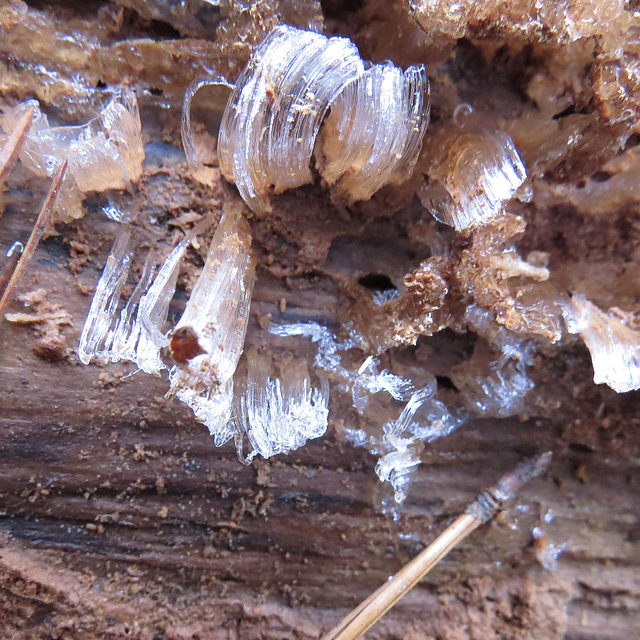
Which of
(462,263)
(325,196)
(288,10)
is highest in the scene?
(288,10)

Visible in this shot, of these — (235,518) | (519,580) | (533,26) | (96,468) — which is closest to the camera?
(533,26)

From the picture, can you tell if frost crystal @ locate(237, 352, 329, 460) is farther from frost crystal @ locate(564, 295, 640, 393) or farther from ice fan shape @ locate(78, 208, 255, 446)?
frost crystal @ locate(564, 295, 640, 393)

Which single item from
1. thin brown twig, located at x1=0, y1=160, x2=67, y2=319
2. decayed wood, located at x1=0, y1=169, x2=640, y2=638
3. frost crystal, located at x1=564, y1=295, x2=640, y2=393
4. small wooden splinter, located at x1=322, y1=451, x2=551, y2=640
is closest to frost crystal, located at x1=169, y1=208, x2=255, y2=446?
decayed wood, located at x1=0, y1=169, x2=640, y2=638

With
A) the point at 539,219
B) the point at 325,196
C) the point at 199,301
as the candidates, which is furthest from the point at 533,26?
the point at 199,301

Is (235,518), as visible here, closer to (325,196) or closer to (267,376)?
(267,376)

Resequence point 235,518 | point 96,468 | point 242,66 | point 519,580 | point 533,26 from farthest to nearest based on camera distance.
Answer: point 519,580 → point 235,518 → point 96,468 → point 242,66 → point 533,26

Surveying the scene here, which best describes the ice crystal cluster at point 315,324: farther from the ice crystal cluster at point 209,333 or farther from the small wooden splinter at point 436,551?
the small wooden splinter at point 436,551

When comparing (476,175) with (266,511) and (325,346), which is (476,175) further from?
(266,511)
